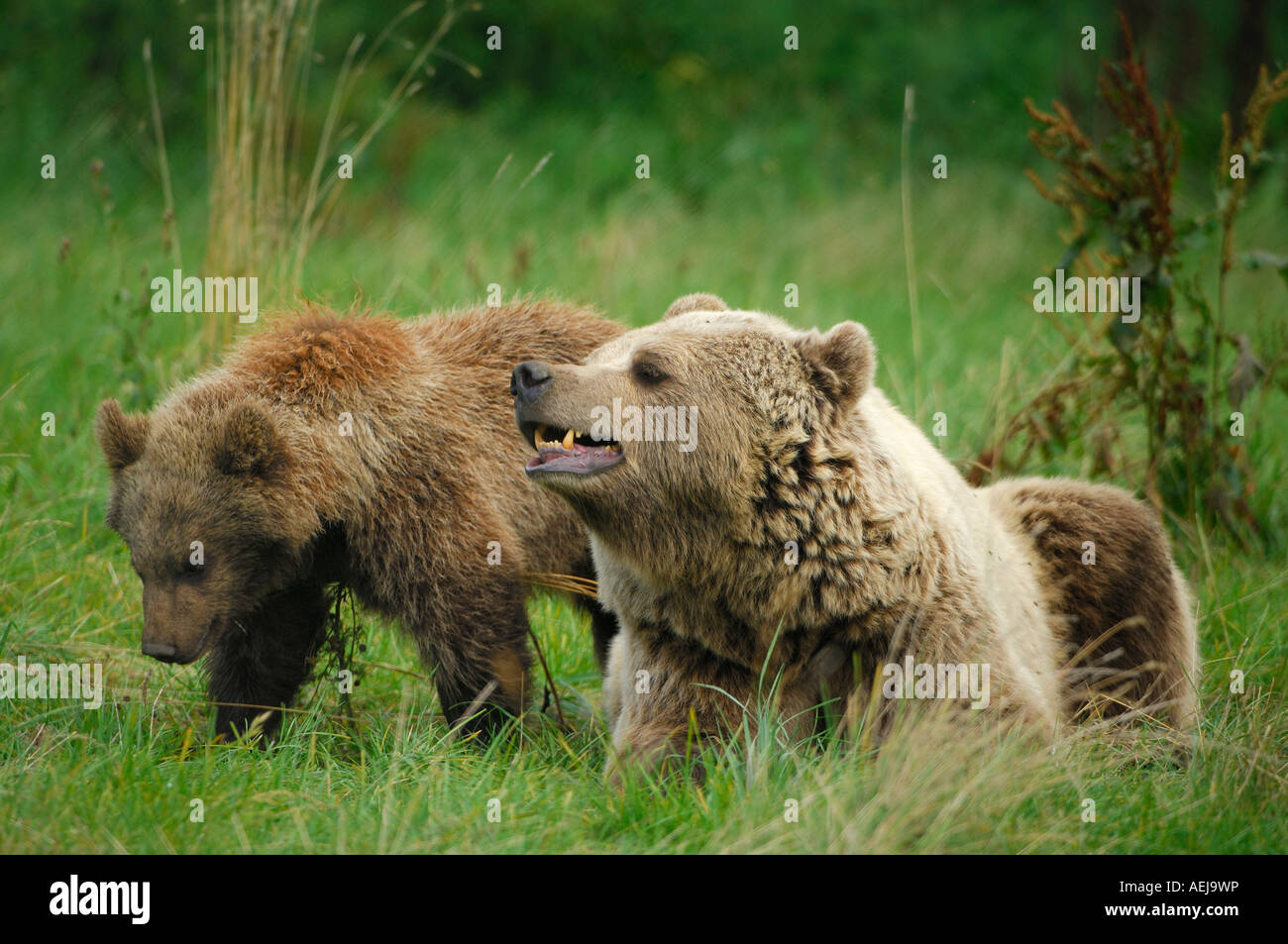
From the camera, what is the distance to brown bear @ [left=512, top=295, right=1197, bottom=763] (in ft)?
13.4

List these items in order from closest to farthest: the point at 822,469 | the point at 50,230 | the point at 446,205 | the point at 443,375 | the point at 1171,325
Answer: the point at 822,469 < the point at 443,375 < the point at 1171,325 < the point at 50,230 < the point at 446,205

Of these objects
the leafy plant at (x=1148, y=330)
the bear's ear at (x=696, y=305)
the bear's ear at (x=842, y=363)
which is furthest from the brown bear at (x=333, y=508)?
the leafy plant at (x=1148, y=330)

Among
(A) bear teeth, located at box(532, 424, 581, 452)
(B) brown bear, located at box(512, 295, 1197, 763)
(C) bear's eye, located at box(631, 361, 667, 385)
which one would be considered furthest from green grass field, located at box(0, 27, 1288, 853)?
(C) bear's eye, located at box(631, 361, 667, 385)

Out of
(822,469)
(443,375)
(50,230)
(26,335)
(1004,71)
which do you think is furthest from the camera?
(1004,71)

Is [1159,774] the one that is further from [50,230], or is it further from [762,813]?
[50,230]

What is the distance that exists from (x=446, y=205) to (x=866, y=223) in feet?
12.2

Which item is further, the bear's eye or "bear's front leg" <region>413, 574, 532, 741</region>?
"bear's front leg" <region>413, 574, 532, 741</region>

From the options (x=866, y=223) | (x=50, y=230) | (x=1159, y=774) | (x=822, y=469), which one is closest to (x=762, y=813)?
(x=822, y=469)

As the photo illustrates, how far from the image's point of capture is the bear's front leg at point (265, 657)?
16.4 ft

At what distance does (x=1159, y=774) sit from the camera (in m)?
4.27

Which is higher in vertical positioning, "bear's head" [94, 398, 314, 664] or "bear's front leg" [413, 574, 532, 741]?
"bear's head" [94, 398, 314, 664]

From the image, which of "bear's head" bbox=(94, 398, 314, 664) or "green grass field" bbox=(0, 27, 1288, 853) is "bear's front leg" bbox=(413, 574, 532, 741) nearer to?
"green grass field" bbox=(0, 27, 1288, 853)

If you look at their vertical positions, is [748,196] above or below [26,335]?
above

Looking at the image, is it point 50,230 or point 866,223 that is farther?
point 866,223
